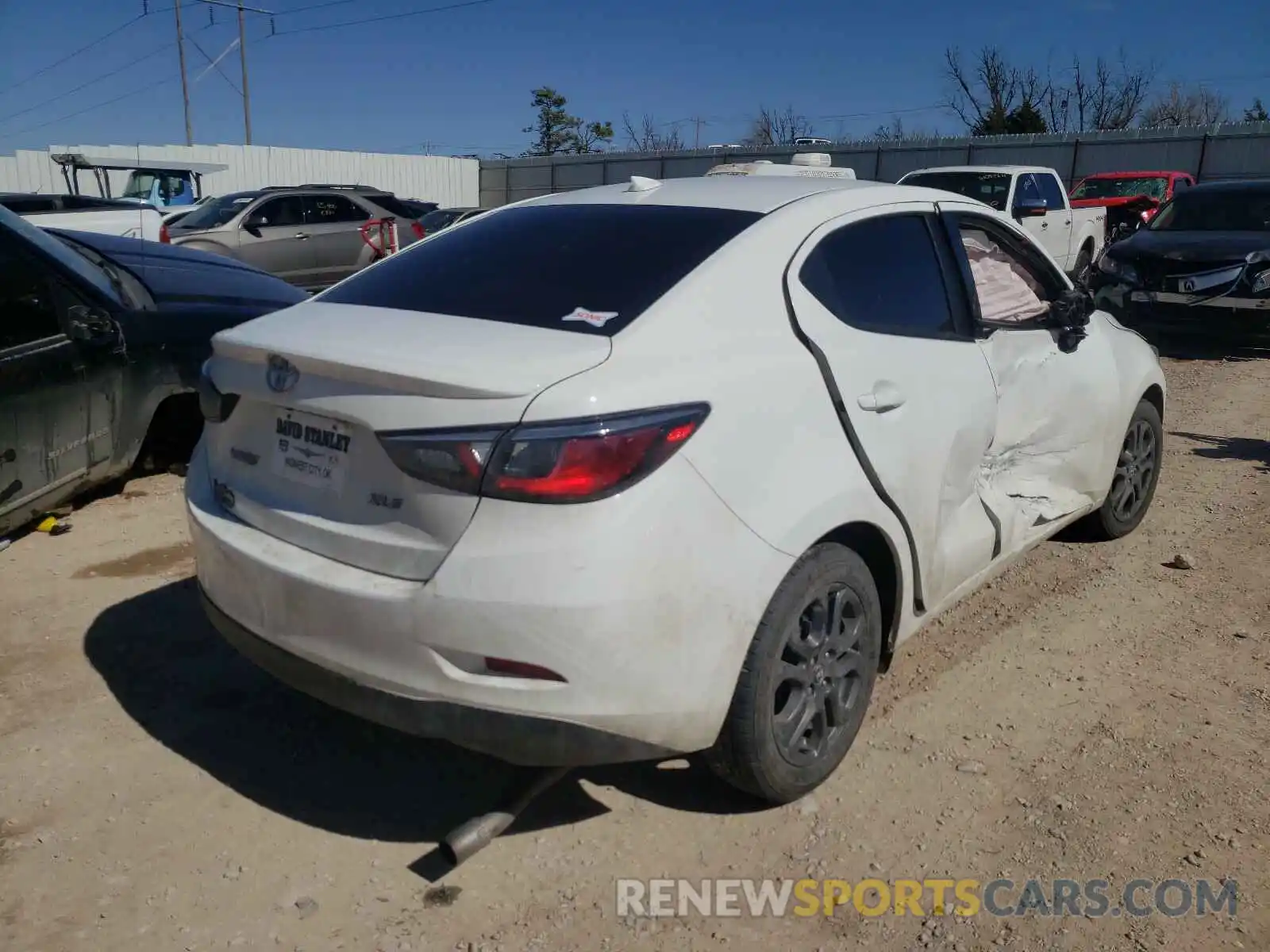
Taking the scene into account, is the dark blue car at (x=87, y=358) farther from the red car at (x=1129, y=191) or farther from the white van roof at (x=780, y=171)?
the red car at (x=1129, y=191)

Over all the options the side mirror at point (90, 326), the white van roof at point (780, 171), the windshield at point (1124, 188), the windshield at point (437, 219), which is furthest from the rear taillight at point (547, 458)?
the windshield at point (1124, 188)

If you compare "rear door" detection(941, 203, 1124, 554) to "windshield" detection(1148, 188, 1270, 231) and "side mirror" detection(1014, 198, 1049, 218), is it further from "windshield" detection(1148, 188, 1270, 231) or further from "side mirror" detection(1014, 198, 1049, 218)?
"side mirror" detection(1014, 198, 1049, 218)

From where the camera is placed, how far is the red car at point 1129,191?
18.6m

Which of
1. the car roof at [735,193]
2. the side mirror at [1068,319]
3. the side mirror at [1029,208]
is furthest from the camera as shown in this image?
the side mirror at [1029,208]

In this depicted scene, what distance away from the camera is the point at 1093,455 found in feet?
14.8

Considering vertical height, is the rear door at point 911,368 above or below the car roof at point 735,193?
below

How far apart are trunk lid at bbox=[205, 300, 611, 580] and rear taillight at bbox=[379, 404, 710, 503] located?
1.5 inches

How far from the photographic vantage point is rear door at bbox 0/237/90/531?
14.5ft

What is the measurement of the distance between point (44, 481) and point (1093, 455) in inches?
177

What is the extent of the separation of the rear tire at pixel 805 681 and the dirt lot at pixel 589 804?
178 mm

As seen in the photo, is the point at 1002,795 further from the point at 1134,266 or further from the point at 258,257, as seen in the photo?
the point at 258,257

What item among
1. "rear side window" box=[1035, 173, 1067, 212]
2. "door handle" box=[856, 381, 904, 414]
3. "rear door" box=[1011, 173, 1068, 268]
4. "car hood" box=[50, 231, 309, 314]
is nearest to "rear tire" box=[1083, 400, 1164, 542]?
"door handle" box=[856, 381, 904, 414]

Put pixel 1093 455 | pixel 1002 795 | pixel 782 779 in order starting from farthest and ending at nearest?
pixel 1093 455 < pixel 1002 795 < pixel 782 779

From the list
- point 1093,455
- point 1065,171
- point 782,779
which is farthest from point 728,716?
point 1065,171
